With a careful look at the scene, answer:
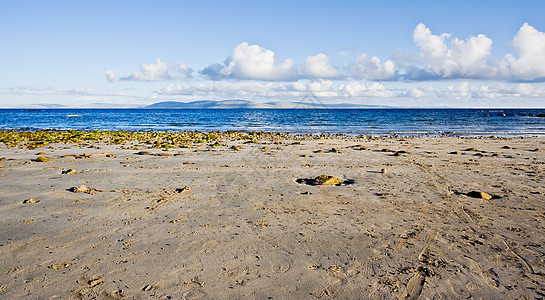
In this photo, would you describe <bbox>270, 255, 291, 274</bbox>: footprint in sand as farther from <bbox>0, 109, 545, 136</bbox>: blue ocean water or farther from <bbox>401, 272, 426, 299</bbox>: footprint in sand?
<bbox>0, 109, 545, 136</bbox>: blue ocean water

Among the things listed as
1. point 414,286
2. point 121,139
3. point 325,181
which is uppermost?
point 325,181

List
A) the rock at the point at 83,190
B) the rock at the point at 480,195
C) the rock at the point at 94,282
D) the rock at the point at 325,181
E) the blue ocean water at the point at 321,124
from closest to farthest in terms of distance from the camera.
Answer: the rock at the point at 94,282 → the rock at the point at 480,195 → the rock at the point at 83,190 → the rock at the point at 325,181 → the blue ocean water at the point at 321,124

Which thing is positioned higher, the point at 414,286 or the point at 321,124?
the point at 321,124

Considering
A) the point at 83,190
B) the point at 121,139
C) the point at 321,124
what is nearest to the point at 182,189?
the point at 83,190

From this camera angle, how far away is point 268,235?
6609mm

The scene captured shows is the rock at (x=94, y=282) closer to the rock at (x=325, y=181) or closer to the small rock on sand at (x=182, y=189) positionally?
the small rock on sand at (x=182, y=189)

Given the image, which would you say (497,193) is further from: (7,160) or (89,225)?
(7,160)

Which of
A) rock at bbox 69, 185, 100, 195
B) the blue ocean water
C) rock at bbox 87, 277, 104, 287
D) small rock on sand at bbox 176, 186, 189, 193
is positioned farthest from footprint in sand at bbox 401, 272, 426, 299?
the blue ocean water

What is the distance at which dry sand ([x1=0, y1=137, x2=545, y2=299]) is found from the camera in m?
4.86

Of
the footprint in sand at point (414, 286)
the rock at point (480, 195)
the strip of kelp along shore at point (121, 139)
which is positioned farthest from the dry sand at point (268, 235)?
the strip of kelp along shore at point (121, 139)

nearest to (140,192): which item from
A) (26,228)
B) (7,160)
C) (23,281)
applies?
(26,228)

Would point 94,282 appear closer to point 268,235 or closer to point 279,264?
point 279,264

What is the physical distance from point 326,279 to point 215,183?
6.26m

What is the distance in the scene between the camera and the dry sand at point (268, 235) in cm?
486
